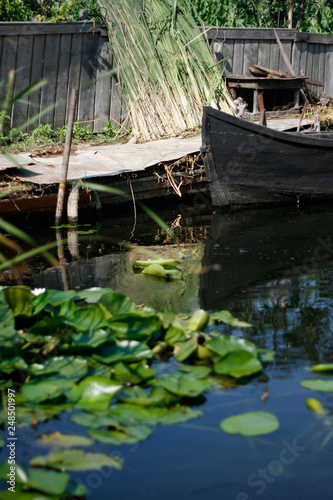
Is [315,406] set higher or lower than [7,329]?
lower

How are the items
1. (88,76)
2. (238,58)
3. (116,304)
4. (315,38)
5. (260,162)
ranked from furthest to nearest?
(315,38)
(238,58)
(88,76)
(260,162)
(116,304)

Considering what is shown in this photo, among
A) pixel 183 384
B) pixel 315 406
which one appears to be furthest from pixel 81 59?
pixel 315 406

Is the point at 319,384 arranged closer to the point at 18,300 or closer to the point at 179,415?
the point at 179,415

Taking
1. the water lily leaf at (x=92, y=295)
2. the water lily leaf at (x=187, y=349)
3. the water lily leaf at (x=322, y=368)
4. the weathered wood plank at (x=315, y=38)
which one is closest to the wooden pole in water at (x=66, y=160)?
the water lily leaf at (x=92, y=295)

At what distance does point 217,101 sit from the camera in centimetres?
843

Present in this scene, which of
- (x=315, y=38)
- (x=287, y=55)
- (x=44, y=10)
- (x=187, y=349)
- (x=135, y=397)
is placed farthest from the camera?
(x=44, y=10)

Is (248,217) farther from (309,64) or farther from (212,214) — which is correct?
(309,64)

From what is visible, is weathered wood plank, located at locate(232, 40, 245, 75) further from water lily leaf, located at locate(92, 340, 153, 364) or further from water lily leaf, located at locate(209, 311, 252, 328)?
water lily leaf, located at locate(92, 340, 153, 364)

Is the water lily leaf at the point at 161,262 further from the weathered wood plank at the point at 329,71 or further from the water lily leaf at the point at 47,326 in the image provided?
the weathered wood plank at the point at 329,71

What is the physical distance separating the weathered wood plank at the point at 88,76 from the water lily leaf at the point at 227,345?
19.7 ft

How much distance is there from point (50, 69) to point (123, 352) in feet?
20.6

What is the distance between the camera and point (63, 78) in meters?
8.02

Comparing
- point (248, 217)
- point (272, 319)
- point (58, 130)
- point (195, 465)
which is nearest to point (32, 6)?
point (58, 130)

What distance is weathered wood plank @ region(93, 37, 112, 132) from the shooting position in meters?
8.16
